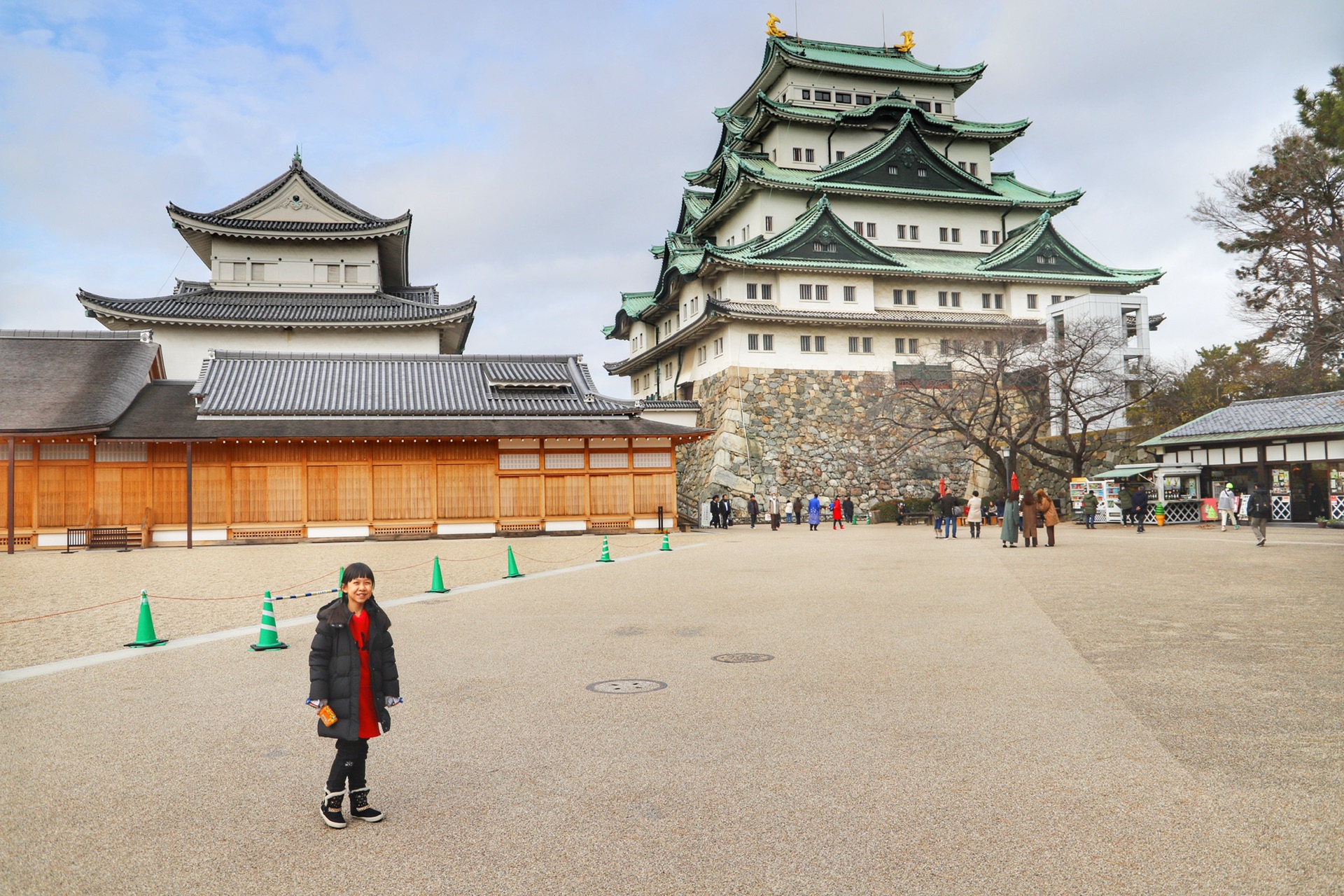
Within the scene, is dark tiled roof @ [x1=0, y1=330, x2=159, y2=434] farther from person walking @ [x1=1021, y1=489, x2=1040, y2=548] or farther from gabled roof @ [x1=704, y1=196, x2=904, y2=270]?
person walking @ [x1=1021, y1=489, x2=1040, y2=548]

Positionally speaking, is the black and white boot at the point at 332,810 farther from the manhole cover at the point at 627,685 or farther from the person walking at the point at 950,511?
the person walking at the point at 950,511

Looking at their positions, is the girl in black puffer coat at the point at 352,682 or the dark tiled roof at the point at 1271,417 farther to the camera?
the dark tiled roof at the point at 1271,417

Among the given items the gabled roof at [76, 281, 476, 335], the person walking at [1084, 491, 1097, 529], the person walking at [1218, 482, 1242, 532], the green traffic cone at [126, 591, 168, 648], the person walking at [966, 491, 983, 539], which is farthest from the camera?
the gabled roof at [76, 281, 476, 335]

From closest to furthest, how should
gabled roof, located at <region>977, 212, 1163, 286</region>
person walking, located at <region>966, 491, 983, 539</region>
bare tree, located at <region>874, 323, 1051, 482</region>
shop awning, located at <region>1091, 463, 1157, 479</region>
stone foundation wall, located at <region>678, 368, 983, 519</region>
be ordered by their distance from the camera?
person walking, located at <region>966, 491, 983, 539</region>, shop awning, located at <region>1091, 463, 1157, 479</region>, bare tree, located at <region>874, 323, 1051, 482</region>, stone foundation wall, located at <region>678, 368, 983, 519</region>, gabled roof, located at <region>977, 212, 1163, 286</region>

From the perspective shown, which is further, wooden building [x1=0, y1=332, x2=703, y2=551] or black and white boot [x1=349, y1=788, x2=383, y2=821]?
wooden building [x1=0, y1=332, x2=703, y2=551]

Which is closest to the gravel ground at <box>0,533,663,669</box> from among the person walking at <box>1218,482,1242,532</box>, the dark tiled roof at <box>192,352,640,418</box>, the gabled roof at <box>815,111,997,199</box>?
the dark tiled roof at <box>192,352,640,418</box>

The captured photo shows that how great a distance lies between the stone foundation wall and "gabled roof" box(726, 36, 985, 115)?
19.1m

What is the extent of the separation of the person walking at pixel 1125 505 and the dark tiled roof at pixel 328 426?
16958mm

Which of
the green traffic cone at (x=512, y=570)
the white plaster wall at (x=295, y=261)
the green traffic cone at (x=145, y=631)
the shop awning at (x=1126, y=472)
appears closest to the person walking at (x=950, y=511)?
the shop awning at (x=1126, y=472)

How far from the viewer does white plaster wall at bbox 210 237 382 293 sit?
42844 mm

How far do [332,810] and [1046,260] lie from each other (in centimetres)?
5101

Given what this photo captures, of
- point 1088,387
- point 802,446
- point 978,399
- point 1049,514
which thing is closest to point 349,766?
point 1049,514

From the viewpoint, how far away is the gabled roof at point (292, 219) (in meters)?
41.8

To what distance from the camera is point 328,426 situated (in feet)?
99.0
